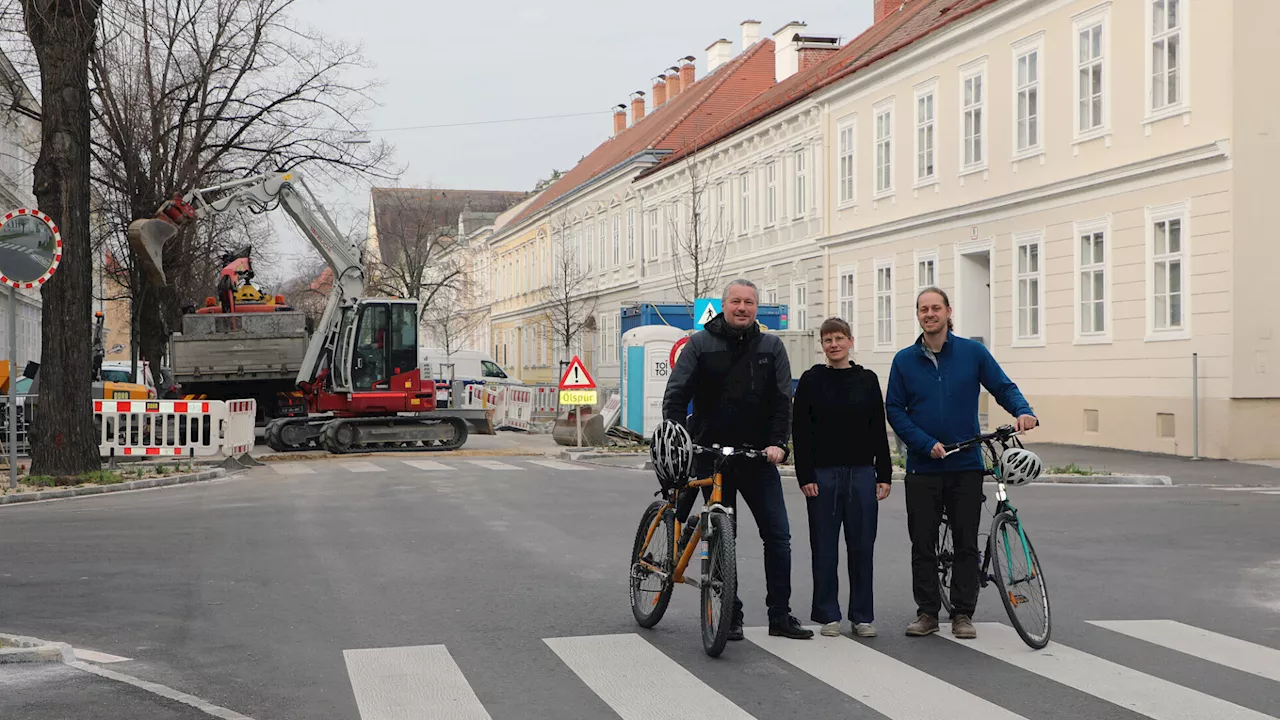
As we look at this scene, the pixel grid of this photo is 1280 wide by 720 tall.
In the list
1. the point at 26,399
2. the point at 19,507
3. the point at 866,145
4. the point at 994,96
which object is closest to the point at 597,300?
the point at 866,145

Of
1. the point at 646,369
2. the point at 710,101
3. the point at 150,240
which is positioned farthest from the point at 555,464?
the point at 710,101

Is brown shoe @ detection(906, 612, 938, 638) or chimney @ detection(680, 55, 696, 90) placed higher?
chimney @ detection(680, 55, 696, 90)

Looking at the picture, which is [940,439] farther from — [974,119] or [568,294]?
[568,294]

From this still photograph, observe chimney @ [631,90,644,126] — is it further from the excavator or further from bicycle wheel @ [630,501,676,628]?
bicycle wheel @ [630,501,676,628]

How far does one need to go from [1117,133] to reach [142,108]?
2189cm

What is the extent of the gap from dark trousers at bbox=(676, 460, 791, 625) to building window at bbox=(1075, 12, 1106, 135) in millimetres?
20334

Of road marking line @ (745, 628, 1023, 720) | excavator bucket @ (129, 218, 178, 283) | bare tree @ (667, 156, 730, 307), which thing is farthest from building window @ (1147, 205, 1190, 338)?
bare tree @ (667, 156, 730, 307)

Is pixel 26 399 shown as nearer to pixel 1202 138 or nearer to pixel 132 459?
pixel 132 459

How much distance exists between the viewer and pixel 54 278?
19.7 m

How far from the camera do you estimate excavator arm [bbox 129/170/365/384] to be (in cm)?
2759

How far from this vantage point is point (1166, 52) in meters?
24.6

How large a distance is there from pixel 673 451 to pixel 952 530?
5.26ft

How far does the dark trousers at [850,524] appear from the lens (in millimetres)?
8141

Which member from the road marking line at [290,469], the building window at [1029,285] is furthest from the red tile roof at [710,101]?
the road marking line at [290,469]
